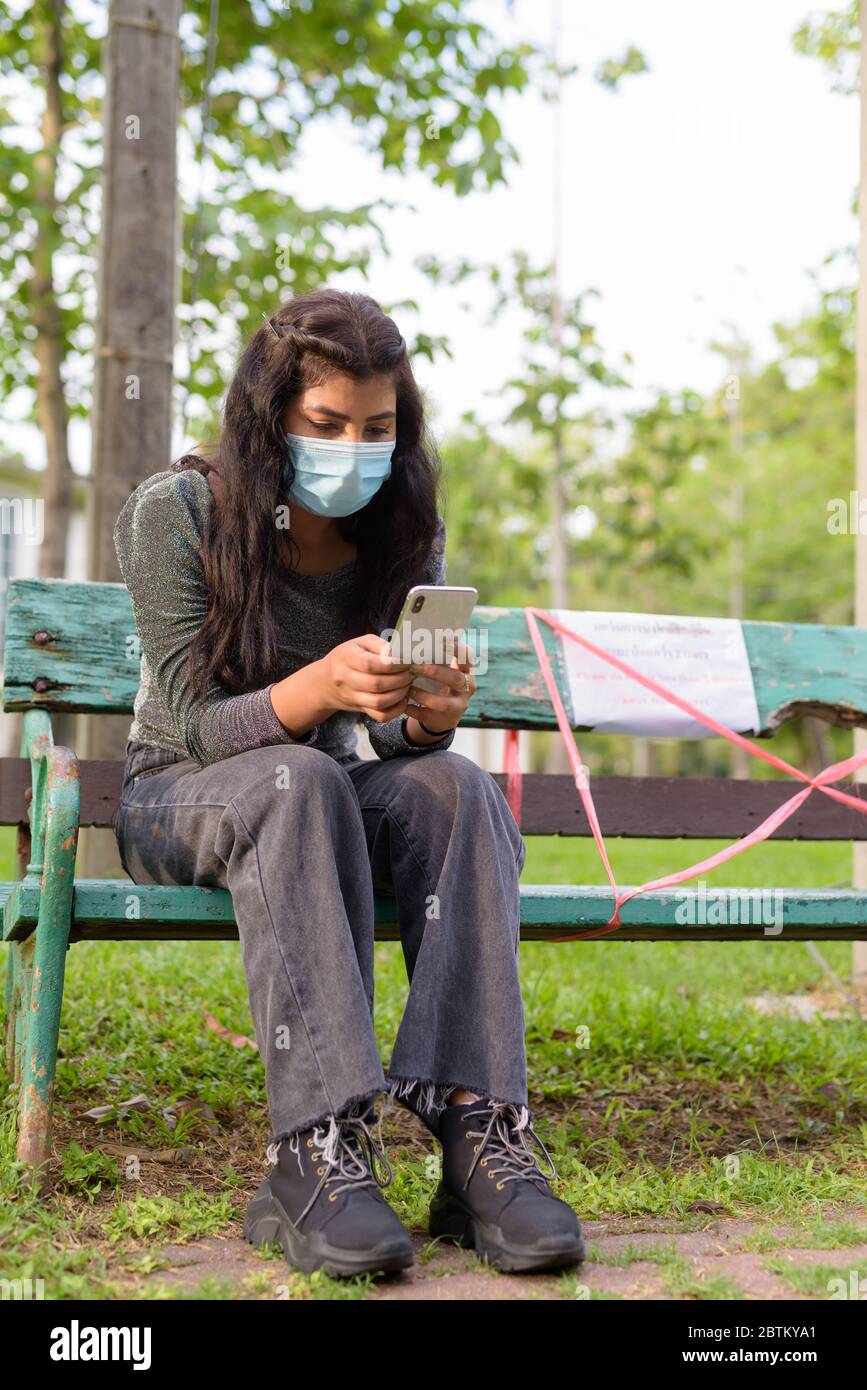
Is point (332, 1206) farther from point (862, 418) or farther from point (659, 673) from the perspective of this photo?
point (862, 418)

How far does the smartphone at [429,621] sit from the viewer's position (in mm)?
2188

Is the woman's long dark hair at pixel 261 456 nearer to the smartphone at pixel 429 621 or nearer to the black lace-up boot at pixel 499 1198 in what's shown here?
the smartphone at pixel 429 621

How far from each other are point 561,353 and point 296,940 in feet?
36.0

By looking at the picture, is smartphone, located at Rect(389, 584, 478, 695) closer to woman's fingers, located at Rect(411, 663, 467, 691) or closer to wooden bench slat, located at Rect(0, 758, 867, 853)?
woman's fingers, located at Rect(411, 663, 467, 691)

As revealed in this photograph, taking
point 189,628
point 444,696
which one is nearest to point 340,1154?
point 444,696

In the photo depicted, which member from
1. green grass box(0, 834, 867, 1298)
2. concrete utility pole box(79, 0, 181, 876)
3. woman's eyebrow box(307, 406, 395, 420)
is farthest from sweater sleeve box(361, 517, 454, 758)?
concrete utility pole box(79, 0, 181, 876)

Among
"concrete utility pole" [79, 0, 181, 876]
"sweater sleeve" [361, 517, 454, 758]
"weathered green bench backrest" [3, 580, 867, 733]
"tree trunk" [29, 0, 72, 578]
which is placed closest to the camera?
"sweater sleeve" [361, 517, 454, 758]

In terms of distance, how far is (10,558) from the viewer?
1780 cm

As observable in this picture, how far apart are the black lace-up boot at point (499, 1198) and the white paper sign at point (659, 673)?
1.42 metres

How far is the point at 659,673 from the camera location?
11.7 feet

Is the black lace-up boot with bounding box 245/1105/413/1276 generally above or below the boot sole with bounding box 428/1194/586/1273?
above

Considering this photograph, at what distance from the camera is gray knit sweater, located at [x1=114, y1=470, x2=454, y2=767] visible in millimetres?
2412

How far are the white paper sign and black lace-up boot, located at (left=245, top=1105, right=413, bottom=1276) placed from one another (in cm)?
157

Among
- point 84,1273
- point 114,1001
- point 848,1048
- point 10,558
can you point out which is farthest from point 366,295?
point 10,558
